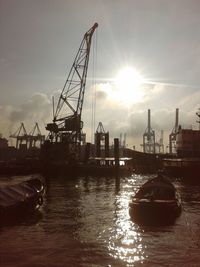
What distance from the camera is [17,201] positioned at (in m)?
31.0

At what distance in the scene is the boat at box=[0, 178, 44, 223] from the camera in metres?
29.2

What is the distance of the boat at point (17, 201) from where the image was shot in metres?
29.2

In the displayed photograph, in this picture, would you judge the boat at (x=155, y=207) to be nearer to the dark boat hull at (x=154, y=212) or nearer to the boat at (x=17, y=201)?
the dark boat hull at (x=154, y=212)

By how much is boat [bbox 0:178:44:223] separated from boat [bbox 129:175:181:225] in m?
9.66

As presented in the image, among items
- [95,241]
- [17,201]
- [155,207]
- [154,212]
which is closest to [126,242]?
[95,241]

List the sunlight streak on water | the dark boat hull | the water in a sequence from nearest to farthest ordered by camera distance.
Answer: the water
the sunlight streak on water
the dark boat hull

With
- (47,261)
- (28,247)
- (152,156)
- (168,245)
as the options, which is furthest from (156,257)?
(152,156)

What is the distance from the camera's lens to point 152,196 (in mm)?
32812

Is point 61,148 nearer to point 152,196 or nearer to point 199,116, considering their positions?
point 199,116

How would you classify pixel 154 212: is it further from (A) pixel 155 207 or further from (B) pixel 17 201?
(B) pixel 17 201

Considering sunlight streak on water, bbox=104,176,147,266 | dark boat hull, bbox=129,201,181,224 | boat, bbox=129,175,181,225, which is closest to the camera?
sunlight streak on water, bbox=104,176,147,266

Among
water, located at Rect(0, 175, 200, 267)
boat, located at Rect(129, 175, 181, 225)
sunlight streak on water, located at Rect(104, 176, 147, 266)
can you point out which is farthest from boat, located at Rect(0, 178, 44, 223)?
boat, located at Rect(129, 175, 181, 225)

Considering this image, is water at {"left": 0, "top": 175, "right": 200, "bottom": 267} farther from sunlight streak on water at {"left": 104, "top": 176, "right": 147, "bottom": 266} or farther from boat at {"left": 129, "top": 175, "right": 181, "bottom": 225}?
boat at {"left": 129, "top": 175, "right": 181, "bottom": 225}

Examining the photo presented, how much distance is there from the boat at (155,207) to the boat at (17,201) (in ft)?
31.7
